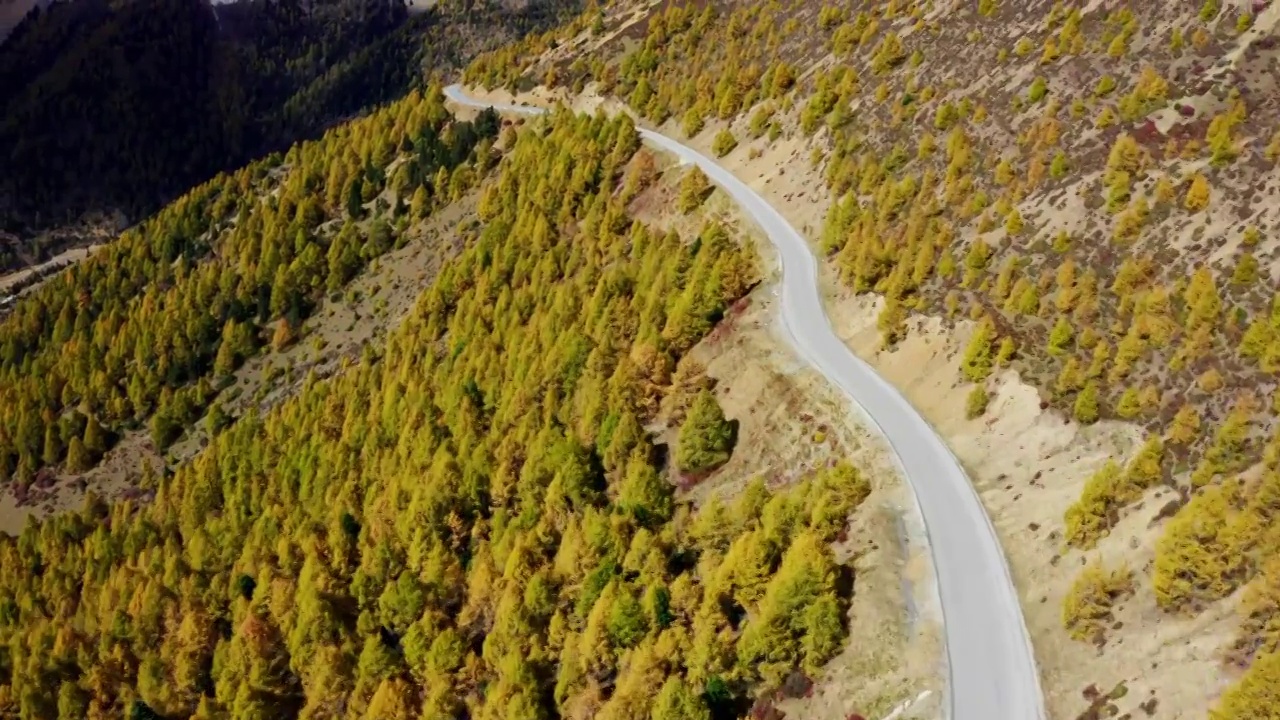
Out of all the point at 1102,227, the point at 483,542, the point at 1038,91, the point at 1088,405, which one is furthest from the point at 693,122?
the point at 1088,405

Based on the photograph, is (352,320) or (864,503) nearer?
(864,503)

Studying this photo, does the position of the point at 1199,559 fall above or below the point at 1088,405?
below

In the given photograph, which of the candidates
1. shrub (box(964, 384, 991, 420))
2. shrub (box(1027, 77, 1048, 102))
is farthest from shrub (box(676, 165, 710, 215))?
shrub (box(964, 384, 991, 420))

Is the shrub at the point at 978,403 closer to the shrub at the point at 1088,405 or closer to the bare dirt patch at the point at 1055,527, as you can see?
the bare dirt patch at the point at 1055,527

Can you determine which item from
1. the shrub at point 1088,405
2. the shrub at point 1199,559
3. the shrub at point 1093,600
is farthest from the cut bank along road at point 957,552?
the shrub at point 1088,405

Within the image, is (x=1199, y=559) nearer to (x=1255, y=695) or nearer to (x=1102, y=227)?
(x=1255, y=695)

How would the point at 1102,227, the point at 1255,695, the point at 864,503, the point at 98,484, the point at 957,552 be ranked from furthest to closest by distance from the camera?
the point at 98,484 → the point at 1102,227 → the point at 864,503 → the point at 957,552 → the point at 1255,695
